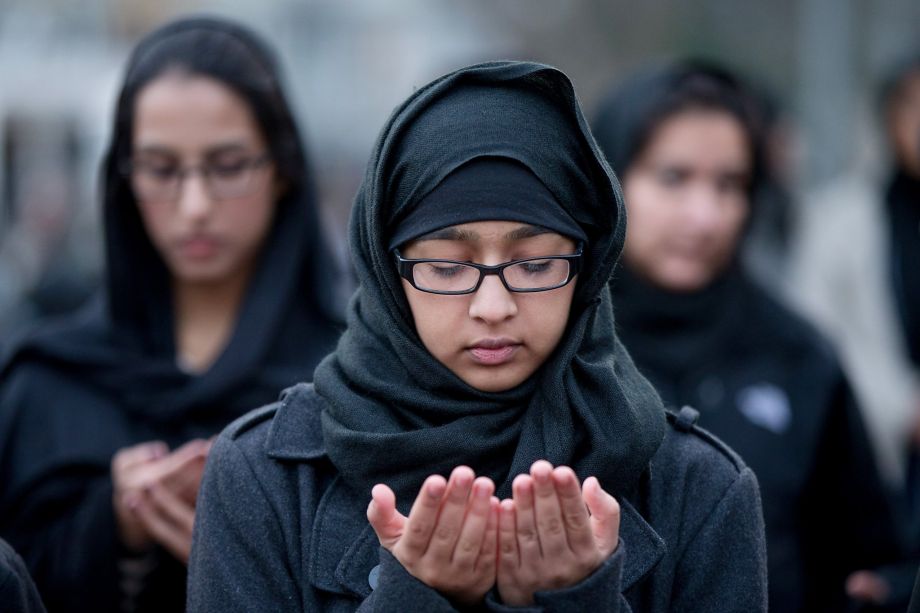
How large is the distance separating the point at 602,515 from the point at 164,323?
80.3 inches

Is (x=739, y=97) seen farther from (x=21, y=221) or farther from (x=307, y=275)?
(x=21, y=221)

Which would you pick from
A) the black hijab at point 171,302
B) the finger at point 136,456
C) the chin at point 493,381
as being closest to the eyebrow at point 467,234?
the chin at point 493,381

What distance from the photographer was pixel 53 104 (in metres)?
19.4

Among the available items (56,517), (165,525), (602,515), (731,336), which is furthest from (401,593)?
(731,336)

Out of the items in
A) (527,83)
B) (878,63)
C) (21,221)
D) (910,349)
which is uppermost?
(527,83)

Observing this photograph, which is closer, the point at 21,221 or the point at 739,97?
the point at 739,97

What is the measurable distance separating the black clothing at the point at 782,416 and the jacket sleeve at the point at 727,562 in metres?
1.28

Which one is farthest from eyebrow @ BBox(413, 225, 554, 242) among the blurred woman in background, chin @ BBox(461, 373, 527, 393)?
the blurred woman in background

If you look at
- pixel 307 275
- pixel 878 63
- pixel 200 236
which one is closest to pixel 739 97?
pixel 307 275

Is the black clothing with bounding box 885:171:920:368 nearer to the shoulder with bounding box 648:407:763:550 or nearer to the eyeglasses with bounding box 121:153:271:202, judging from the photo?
the eyeglasses with bounding box 121:153:271:202

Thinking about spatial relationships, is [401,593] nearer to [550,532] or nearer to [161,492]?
[550,532]

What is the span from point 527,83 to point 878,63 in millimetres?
8451

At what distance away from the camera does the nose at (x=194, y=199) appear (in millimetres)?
3891

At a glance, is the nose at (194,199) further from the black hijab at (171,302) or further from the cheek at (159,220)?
the black hijab at (171,302)
